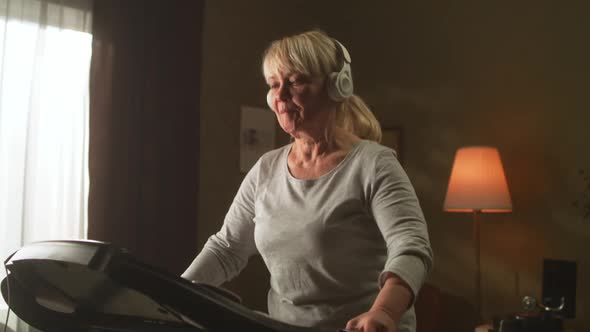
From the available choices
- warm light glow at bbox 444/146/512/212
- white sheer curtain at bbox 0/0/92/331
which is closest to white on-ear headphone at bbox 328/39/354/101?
white sheer curtain at bbox 0/0/92/331

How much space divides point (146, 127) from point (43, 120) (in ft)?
1.61

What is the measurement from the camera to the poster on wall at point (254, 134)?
3598 mm

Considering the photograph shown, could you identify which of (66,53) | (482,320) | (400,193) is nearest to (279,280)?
(400,193)

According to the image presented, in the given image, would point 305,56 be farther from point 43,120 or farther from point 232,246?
point 43,120

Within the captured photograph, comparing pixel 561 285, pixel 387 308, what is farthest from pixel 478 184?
pixel 387 308

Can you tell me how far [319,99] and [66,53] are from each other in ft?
5.89

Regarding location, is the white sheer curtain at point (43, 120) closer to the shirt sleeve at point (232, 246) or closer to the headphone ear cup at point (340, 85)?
the shirt sleeve at point (232, 246)

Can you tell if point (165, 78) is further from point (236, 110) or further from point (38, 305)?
point (38, 305)

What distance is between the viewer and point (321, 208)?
120 centimetres

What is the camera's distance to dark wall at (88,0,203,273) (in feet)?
8.98

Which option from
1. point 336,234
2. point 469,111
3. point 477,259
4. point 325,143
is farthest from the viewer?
point 469,111

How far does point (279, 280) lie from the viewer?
1268 mm

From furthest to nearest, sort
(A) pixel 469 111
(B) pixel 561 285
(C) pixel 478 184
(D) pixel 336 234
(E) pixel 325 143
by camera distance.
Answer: (A) pixel 469 111 → (C) pixel 478 184 → (B) pixel 561 285 → (E) pixel 325 143 → (D) pixel 336 234

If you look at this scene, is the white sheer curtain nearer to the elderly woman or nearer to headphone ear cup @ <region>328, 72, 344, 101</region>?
the elderly woman
